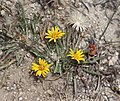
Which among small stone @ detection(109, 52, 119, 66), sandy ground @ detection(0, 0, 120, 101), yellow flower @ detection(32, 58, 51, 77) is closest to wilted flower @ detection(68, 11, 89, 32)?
sandy ground @ detection(0, 0, 120, 101)

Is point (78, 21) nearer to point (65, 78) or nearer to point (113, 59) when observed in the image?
point (113, 59)

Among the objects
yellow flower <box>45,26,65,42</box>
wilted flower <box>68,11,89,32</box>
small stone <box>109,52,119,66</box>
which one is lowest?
small stone <box>109,52,119,66</box>

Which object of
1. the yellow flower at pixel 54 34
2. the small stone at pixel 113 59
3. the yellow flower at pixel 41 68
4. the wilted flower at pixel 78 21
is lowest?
the yellow flower at pixel 41 68

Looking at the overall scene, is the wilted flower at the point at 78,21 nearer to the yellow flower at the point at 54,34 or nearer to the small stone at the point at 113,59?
the yellow flower at the point at 54,34

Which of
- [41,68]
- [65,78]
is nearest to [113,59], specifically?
[65,78]

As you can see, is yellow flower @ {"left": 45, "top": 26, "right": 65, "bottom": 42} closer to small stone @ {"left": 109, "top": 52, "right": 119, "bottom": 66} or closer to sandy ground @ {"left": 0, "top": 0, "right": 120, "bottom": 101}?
sandy ground @ {"left": 0, "top": 0, "right": 120, "bottom": 101}

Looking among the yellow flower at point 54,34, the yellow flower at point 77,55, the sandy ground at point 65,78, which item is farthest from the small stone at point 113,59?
the yellow flower at point 54,34

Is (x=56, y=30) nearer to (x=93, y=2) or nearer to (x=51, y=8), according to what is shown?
(x=51, y=8)

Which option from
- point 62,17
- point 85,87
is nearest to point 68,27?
point 62,17
